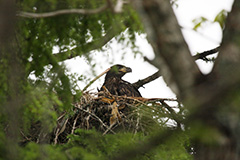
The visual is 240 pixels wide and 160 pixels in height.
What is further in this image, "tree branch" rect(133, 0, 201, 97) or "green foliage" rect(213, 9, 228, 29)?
"green foliage" rect(213, 9, 228, 29)

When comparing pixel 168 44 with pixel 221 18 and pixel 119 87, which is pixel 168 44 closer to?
pixel 221 18

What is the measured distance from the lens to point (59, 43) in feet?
11.7

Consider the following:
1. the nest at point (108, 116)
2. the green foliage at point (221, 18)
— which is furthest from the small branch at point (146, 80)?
the green foliage at point (221, 18)

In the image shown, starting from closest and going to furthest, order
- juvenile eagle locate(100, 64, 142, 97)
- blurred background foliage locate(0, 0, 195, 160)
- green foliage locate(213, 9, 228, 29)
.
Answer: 1. green foliage locate(213, 9, 228, 29)
2. blurred background foliage locate(0, 0, 195, 160)
3. juvenile eagle locate(100, 64, 142, 97)

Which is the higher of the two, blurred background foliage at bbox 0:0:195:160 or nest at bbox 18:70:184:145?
blurred background foliage at bbox 0:0:195:160

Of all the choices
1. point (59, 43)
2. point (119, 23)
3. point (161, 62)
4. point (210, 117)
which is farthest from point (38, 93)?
point (210, 117)

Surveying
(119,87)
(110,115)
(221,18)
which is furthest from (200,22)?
(119,87)

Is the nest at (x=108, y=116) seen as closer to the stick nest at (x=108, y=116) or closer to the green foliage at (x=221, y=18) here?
the stick nest at (x=108, y=116)

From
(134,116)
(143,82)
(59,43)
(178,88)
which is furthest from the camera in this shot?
(143,82)

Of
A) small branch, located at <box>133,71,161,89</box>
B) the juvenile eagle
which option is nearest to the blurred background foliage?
the juvenile eagle

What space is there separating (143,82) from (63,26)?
4.35m

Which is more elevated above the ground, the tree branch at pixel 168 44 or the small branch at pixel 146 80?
the tree branch at pixel 168 44

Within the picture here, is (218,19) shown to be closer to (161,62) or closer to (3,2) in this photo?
(161,62)

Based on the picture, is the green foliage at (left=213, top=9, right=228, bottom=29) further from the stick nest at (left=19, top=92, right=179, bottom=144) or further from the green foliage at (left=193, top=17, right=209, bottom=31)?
the stick nest at (left=19, top=92, right=179, bottom=144)
